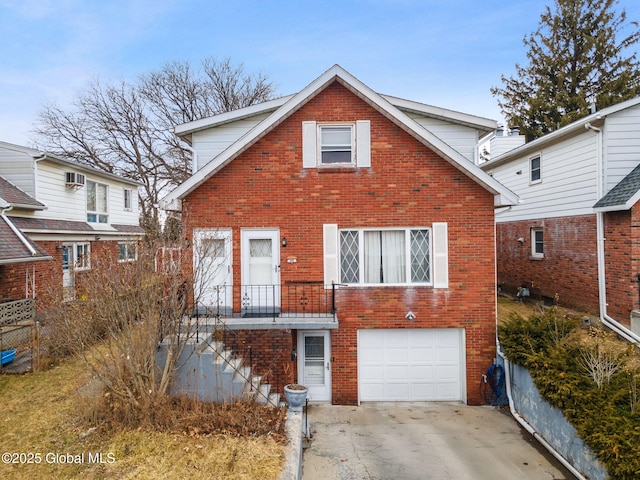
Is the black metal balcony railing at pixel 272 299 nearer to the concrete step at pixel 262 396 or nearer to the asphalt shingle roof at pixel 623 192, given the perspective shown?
the concrete step at pixel 262 396

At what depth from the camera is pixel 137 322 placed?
21.9 ft

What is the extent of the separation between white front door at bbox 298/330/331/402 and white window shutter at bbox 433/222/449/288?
3100 millimetres

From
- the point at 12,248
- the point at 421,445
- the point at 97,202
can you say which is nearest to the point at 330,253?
the point at 421,445

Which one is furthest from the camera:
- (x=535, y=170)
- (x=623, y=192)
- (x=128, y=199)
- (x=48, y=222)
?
(x=128, y=199)

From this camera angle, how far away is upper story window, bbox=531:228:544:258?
48.4ft

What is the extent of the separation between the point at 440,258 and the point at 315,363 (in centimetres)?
417

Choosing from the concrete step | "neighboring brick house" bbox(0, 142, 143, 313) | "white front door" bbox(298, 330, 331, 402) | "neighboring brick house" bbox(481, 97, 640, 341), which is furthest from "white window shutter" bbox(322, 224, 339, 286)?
"neighboring brick house" bbox(481, 97, 640, 341)

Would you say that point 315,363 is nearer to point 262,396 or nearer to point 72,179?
point 262,396

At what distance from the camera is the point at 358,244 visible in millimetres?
9117

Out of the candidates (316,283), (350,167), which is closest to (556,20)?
(350,167)

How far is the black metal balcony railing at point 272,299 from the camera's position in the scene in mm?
8953

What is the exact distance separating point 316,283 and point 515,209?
1171 cm

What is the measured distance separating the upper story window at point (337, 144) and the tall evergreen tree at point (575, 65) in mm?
21136

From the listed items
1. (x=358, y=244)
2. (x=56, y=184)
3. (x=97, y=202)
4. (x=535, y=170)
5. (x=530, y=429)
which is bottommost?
(x=530, y=429)
